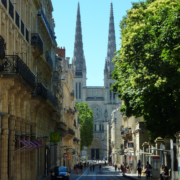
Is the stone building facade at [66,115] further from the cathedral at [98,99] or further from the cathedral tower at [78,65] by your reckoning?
the cathedral tower at [78,65]

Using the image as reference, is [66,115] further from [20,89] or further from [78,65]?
[78,65]

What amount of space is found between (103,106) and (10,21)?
14483 cm

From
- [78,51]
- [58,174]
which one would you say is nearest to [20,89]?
[58,174]

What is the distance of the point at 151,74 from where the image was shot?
2808 centimetres

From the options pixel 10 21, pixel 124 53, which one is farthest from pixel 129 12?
pixel 10 21

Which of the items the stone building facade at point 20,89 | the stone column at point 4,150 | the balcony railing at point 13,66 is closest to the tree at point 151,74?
the stone building facade at point 20,89

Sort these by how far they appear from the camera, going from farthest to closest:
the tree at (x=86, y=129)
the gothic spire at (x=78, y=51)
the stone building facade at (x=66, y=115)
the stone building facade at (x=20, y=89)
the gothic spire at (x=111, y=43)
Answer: the gothic spire at (x=78, y=51), the gothic spire at (x=111, y=43), the tree at (x=86, y=129), the stone building facade at (x=66, y=115), the stone building facade at (x=20, y=89)

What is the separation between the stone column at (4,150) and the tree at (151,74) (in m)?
8.18

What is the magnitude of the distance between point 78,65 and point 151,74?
14559cm

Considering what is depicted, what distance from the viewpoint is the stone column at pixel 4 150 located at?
2167 centimetres

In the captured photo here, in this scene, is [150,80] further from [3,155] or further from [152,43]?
[3,155]

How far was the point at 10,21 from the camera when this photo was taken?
939 inches

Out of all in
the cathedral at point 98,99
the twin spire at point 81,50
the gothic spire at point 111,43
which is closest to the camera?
the cathedral at point 98,99

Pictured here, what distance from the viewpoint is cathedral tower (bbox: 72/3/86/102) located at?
167m
